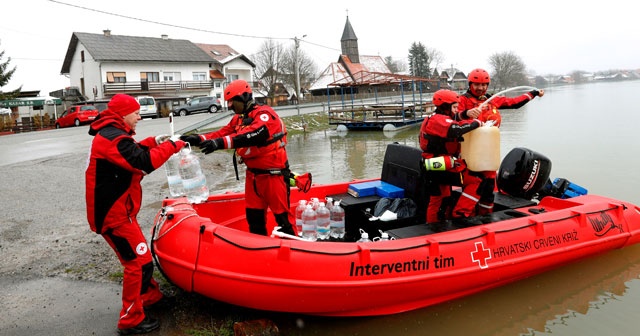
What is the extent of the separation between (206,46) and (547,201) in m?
48.5

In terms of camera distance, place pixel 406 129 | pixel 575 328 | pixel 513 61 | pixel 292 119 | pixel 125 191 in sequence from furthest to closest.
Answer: pixel 513 61 → pixel 292 119 → pixel 406 129 → pixel 575 328 → pixel 125 191

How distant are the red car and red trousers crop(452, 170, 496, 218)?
23617mm

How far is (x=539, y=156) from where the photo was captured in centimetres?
495

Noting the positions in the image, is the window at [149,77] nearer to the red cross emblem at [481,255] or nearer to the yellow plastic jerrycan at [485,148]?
the yellow plastic jerrycan at [485,148]

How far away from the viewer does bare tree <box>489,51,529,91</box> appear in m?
76.6

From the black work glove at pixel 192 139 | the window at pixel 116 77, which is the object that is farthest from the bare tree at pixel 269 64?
the black work glove at pixel 192 139

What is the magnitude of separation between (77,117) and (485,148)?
2450cm

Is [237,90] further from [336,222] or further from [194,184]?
[336,222]

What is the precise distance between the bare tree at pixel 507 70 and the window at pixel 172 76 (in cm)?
5526

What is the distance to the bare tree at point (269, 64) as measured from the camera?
166 ft

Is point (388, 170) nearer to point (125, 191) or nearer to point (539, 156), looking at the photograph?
point (539, 156)

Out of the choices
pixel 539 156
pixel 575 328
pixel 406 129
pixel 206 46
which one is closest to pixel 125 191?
pixel 575 328

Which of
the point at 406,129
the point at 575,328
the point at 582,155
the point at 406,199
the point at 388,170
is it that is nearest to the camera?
the point at 575,328

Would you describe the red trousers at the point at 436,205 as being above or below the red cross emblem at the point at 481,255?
above
